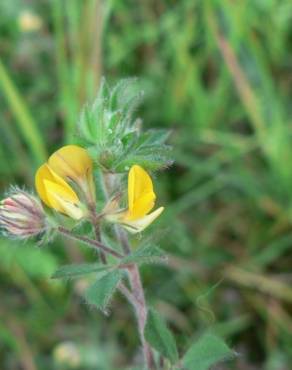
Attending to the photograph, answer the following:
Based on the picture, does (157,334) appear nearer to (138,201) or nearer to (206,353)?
(206,353)

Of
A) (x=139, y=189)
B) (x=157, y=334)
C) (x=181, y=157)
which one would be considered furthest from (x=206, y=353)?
(x=181, y=157)

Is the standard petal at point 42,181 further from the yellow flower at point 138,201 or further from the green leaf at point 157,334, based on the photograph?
the green leaf at point 157,334

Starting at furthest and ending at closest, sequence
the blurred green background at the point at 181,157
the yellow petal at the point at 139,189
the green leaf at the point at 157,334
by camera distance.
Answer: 1. the blurred green background at the point at 181,157
2. the green leaf at the point at 157,334
3. the yellow petal at the point at 139,189

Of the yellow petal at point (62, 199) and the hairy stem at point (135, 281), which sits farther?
the hairy stem at point (135, 281)

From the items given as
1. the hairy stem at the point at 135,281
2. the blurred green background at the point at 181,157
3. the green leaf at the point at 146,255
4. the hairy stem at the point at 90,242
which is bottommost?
the blurred green background at the point at 181,157

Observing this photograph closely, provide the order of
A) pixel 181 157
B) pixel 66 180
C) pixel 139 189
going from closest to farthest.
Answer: pixel 139 189, pixel 66 180, pixel 181 157

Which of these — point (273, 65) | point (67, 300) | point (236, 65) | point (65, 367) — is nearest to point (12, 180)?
point (67, 300)

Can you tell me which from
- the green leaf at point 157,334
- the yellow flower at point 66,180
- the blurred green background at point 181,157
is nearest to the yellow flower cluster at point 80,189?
the yellow flower at point 66,180
